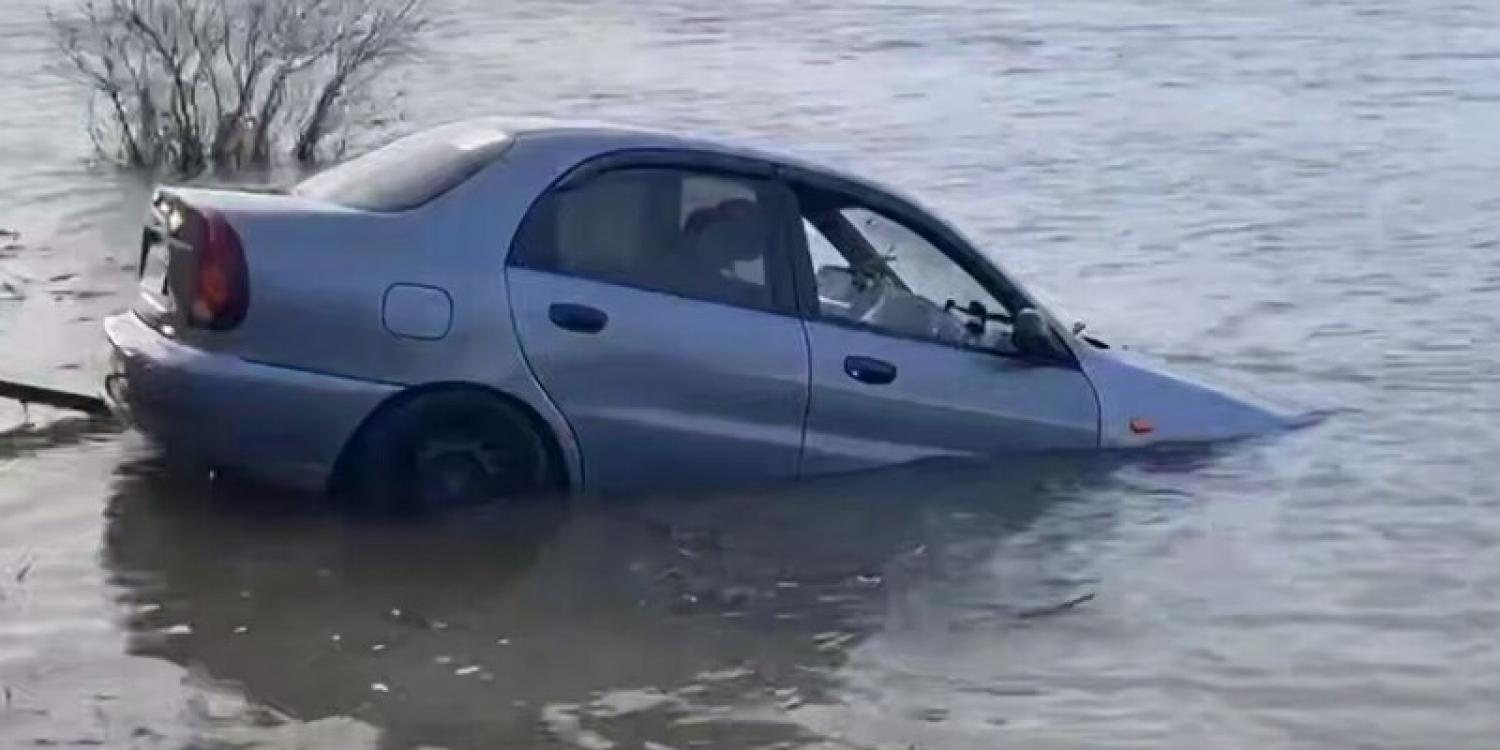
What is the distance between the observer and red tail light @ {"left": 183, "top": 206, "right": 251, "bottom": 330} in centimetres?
909

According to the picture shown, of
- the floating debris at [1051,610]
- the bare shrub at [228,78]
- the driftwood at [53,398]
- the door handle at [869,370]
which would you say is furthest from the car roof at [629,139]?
the bare shrub at [228,78]

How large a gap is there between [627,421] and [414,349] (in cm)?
79

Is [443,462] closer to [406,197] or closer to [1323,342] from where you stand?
[406,197]

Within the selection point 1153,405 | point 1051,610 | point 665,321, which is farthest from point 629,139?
point 1153,405

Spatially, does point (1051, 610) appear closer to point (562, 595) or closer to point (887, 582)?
point (887, 582)

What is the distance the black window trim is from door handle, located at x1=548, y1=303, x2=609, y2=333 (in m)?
0.11

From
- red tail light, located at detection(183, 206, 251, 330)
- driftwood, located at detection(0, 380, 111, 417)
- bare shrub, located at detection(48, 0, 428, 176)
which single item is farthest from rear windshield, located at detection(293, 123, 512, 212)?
bare shrub, located at detection(48, 0, 428, 176)

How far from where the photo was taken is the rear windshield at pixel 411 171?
952 centimetres

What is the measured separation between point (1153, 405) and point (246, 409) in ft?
11.1

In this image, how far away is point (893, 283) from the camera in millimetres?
10047

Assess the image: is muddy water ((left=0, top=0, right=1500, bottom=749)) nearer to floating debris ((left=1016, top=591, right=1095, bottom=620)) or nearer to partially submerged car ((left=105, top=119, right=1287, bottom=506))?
floating debris ((left=1016, top=591, right=1095, bottom=620))

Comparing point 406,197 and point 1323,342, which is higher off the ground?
point 406,197

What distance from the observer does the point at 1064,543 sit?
32.2 feet

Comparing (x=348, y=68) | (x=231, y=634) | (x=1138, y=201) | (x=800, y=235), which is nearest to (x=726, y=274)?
(x=800, y=235)
